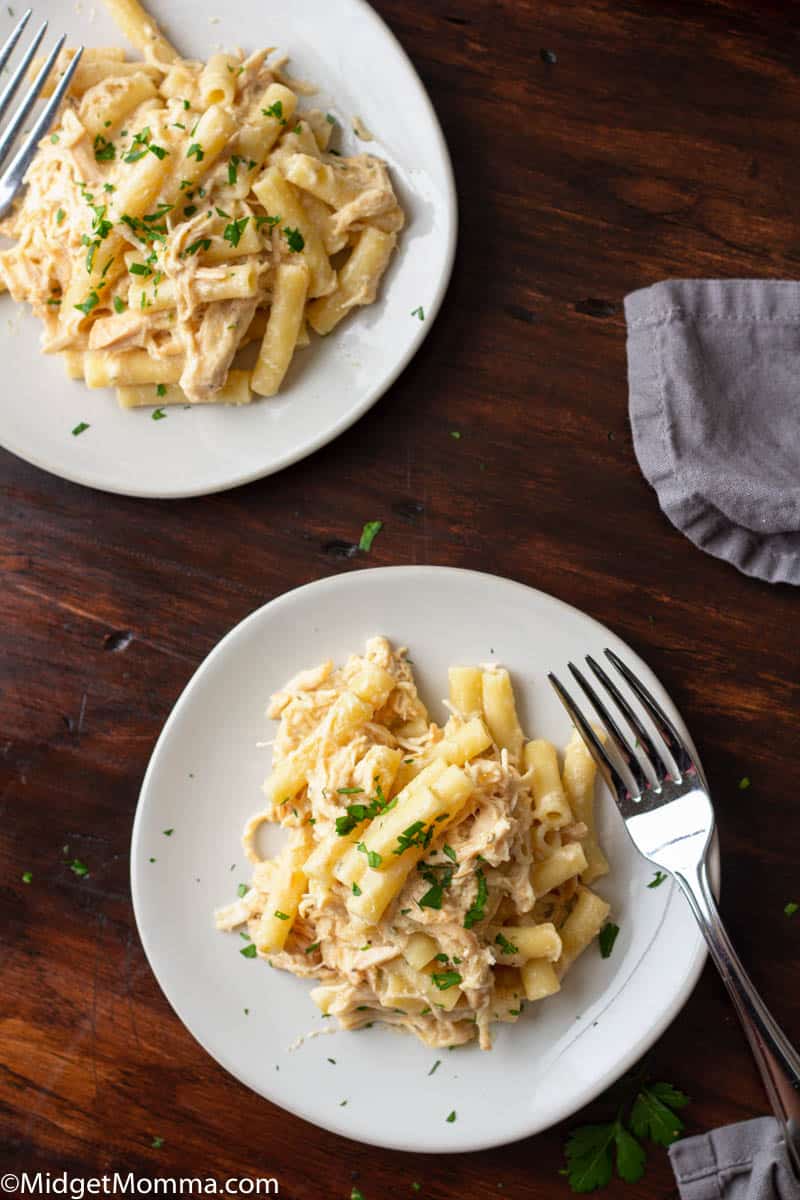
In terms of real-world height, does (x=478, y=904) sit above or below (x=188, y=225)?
below

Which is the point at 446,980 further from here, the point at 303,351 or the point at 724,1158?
the point at 303,351

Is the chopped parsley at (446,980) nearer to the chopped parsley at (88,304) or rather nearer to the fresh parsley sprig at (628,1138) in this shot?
the fresh parsley sprig at (628,1138)

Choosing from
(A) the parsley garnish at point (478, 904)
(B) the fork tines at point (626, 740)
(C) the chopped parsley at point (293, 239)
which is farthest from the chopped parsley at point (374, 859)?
(C) the chopped parsley at point (293, 239)

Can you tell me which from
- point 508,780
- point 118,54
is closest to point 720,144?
point 118,54

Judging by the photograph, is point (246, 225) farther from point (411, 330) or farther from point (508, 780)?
point (508, 780)

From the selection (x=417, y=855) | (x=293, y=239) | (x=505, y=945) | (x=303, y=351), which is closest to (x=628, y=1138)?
(x=505, y=945)

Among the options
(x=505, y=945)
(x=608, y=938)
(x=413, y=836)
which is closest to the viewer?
(x=413, y=836)
